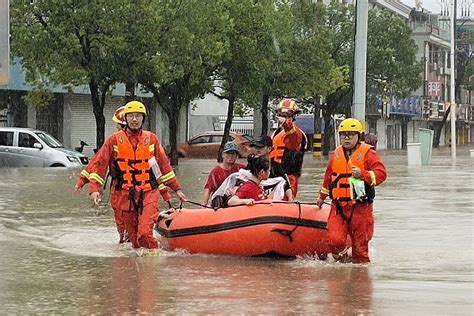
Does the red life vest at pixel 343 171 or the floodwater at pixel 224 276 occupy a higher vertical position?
the red life vest at pixel 343 171

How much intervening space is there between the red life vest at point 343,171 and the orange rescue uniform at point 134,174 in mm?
1842

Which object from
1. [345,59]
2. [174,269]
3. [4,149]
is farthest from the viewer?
[345,59]

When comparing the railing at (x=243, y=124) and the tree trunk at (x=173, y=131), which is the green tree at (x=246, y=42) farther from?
the railing at (x=243, y=124)

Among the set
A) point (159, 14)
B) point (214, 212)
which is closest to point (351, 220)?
point (214, 212)

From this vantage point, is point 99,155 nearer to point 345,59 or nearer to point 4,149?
point 4,149

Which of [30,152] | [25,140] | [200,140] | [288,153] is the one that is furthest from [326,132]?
[288,153]

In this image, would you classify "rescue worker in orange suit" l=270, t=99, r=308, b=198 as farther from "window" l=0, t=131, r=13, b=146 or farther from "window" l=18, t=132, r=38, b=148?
"window" l=0, t=131, r=13, b=146

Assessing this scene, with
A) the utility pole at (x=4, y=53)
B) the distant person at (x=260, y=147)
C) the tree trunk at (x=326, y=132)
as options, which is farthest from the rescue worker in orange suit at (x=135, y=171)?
the tree trunk at (x=326, y=132)

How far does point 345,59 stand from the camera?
187 feet

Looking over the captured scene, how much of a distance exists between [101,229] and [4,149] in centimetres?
2221

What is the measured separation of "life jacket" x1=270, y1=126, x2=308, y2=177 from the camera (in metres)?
13.8

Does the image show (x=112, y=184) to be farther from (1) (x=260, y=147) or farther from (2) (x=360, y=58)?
(2) (x=360, y=58)

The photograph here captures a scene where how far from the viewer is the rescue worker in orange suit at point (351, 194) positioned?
1082cm

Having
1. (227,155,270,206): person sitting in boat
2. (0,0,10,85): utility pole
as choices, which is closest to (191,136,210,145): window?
(227,155,270,206): person sitting in boat
